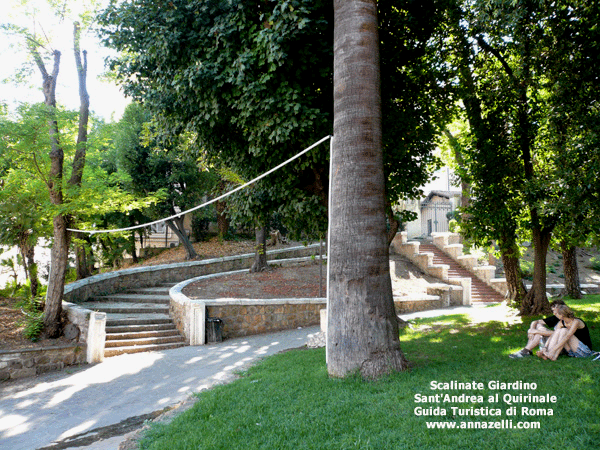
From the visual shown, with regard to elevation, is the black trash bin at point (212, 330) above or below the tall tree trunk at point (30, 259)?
below

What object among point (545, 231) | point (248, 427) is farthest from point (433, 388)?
point (545, 231)

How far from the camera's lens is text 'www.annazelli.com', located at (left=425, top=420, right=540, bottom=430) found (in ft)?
11.7

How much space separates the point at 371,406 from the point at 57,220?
929 cm

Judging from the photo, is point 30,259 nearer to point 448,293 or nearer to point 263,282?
point 263,282

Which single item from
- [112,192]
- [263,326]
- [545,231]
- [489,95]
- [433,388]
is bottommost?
[263,326]

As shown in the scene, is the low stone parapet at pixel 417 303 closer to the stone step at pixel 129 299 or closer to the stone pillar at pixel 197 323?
the stone pillar at pixel 197 323

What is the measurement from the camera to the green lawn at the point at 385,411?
11.4 ft

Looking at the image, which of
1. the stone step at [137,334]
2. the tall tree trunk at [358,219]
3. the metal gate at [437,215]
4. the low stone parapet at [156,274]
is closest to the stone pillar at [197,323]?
the stone step at [137,334]

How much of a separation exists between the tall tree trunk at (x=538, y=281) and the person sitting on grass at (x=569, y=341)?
4523mm

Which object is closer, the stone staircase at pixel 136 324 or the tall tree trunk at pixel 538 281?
the tall tree trunk at pixel 538 281

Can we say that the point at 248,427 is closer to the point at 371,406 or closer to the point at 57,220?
the point at 371,406

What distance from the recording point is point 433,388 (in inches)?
182

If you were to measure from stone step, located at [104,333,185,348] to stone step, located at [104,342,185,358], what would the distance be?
0.12m

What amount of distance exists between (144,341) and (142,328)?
624 millimetres
